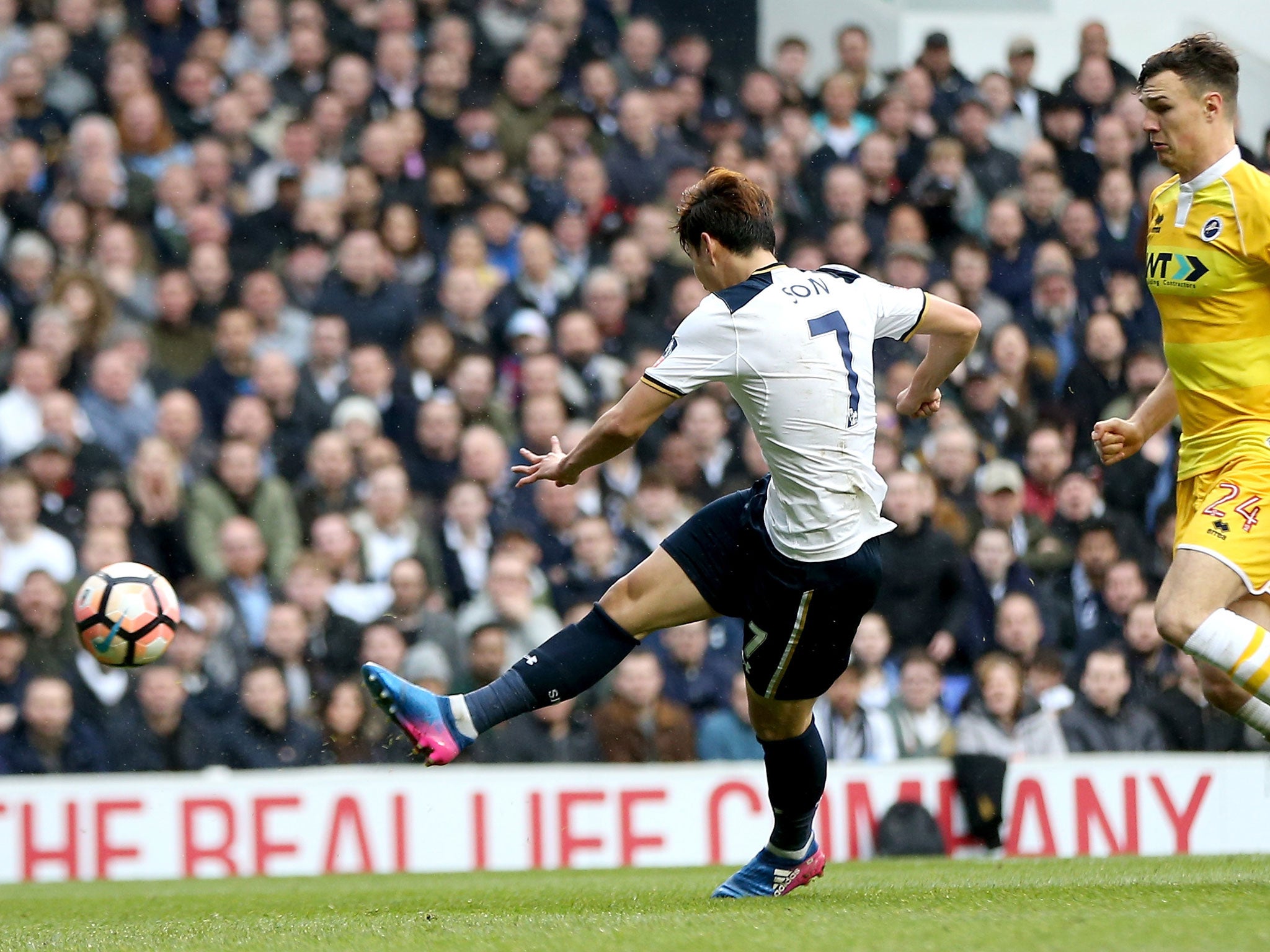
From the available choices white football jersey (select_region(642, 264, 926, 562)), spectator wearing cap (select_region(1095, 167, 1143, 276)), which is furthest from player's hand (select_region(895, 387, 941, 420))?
spectator wearing cap (select_region(1095, 167, 1143, 276))

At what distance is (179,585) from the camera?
9.69m

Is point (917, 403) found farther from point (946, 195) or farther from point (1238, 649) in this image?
point (946, 195)

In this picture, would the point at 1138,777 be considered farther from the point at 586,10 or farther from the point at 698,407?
the point at 586,10

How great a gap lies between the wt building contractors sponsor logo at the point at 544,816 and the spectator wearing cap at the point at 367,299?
9.61ft

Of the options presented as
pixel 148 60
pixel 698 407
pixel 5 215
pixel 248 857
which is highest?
pixel 148 60

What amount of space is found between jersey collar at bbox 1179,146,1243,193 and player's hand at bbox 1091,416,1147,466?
0.76m

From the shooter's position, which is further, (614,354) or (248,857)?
(614,354)

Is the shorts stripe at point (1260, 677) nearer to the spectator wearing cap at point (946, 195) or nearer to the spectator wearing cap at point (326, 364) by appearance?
the spectator wearing cap at point (326, 364)

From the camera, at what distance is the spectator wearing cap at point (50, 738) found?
9.00 m

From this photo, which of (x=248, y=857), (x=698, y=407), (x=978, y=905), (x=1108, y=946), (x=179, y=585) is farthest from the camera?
(x=698, y=407)

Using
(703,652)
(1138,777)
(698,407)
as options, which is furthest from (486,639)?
(1138,777)

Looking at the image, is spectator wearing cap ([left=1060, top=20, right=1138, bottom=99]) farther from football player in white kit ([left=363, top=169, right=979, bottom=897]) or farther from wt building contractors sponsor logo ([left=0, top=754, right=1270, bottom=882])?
football player in white kit ([left=363, top=169, right=979, bottom=897])

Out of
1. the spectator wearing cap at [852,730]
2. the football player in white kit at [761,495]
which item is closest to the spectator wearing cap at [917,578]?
the spectator wearing cap at [852,730]

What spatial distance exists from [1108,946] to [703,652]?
575cm
